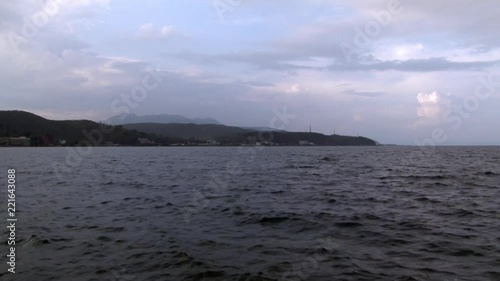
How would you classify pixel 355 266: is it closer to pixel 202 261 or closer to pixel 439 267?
pixel 439 267

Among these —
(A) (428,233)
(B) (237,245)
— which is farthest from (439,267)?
(B) (237,245)

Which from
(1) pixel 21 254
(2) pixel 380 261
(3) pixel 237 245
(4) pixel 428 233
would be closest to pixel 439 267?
(2) pixel 380 261

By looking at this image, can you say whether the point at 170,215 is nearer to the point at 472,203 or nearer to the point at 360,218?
the point at 360,218

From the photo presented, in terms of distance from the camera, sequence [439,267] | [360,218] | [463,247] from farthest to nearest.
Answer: [360,218], [463,247], [439,267]

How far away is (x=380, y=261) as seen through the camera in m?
11.8

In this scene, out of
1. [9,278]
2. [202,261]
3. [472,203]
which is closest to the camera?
[9,278]

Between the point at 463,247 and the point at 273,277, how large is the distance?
738cm

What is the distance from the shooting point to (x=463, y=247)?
42.8 ft

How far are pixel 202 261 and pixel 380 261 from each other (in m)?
5.70

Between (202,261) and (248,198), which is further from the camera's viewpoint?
(248,198)

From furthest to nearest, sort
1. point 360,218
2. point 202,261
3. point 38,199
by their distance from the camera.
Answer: point 38,199 → point 360,218 → point 202,261

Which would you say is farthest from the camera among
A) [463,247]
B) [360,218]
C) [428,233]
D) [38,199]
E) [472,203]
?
[38,199]

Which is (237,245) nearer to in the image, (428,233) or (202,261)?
(202,261)

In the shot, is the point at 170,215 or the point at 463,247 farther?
the point at 170,215
